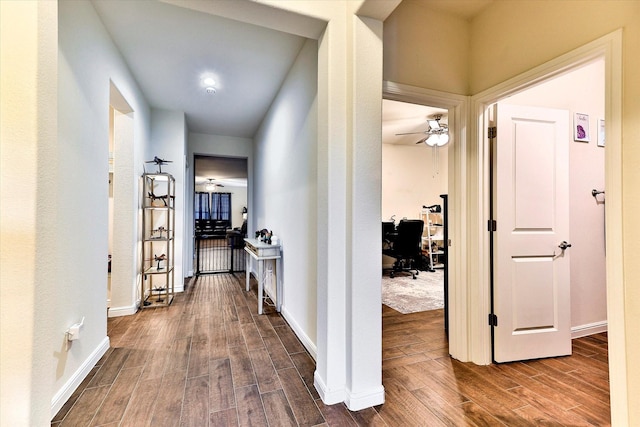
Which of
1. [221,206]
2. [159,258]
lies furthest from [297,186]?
[221,206]

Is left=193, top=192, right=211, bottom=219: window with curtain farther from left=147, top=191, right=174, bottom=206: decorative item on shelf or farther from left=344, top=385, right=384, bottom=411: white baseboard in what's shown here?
left=344, top=385, right=384, bottom=411: white baseboard

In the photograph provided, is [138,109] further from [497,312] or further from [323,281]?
[497,312]

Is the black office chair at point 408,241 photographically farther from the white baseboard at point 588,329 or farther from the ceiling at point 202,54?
the white baseboard at point 588,329

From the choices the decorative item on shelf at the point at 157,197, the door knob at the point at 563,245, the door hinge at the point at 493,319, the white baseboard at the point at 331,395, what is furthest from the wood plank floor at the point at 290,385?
the decorative item on shelf at the point at 157,197

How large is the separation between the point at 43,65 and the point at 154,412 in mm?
1860

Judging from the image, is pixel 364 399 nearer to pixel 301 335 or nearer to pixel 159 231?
pixel 301 335

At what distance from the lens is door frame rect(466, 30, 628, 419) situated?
1374 millimetres

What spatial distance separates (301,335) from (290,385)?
2.25 feet

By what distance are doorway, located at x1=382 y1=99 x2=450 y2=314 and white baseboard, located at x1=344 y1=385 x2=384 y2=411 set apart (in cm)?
185

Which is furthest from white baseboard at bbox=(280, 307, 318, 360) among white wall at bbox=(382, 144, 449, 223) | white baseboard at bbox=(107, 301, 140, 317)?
white wall at bbox=(382, 144, 449, 223)

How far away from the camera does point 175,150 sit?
13.6 feet

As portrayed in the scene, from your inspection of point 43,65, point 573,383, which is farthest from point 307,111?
point 573,383

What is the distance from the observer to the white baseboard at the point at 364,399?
1635 mm

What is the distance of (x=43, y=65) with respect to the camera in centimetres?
114
